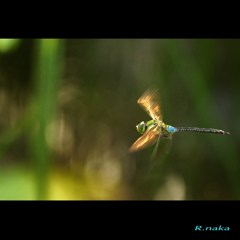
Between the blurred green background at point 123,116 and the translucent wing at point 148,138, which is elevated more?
the blurred green background at point 123,116

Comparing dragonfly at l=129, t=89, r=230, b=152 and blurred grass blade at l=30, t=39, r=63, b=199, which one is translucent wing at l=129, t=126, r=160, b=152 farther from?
blurred grass blade at l=30, t=39, r=63, b=199

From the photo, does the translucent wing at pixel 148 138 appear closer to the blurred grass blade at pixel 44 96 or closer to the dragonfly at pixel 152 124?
the dragonfly at pixel 152 124

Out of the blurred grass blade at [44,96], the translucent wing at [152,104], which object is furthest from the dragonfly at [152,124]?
the blurred grass blade at [44,96]

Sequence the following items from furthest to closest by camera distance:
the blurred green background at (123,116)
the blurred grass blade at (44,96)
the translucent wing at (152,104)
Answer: the blurred green background at (123,116)
the blurred grass blade at (44,96)
the translucent wing at (152,104)

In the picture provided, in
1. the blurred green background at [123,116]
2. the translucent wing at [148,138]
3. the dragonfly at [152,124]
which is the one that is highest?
the blurred green background at [123,116]
